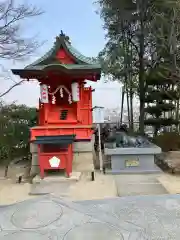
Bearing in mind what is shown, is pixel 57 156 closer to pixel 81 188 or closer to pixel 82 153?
pixel 81 188

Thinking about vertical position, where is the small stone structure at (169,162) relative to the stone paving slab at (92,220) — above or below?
below

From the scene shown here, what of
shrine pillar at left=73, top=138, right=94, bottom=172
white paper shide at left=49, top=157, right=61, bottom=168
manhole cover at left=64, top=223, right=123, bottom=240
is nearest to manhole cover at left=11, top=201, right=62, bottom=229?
manhole cover at left=64, top=223, right=123, bottom=240

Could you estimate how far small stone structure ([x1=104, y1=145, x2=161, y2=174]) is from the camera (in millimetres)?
7926

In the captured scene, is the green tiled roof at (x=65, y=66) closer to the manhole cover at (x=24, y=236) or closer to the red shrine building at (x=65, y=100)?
the red shrine building at (x=65, y=100)

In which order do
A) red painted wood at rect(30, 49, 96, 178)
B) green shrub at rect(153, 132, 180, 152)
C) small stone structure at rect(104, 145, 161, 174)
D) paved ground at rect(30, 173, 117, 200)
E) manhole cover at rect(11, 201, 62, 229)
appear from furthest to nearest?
green shrub at rect(153, 132, 180, 152), red painted wood at rect(30, 49, 96, 178), small stone structure at rect(104, 145, 161, 174), paved ground at rect(30, 173, 117, 200), manhole cover at rect(11, 201, 62, 229)

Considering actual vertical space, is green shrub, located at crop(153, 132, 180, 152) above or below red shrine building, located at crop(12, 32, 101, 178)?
below

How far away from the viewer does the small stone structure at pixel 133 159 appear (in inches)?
312

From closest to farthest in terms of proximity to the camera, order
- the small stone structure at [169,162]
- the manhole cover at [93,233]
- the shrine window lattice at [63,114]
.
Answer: the manhole cover at [93,233]
the small stone structure at [169,162]
the shrine window lattice at [63,114]

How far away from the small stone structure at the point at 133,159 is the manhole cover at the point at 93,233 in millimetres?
5535

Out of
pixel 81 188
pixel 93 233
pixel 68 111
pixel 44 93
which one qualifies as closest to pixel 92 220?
pixel 93 233

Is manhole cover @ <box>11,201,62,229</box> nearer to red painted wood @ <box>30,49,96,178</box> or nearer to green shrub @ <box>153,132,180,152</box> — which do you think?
red painted wood @ <box>30,49,96,178</box>

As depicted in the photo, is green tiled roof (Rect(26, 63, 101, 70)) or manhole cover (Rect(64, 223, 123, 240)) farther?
green tiled roof (Rect(26, 63, 101, 70))

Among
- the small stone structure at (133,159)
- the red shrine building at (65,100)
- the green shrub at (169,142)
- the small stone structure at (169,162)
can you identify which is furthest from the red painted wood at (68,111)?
the green shrub at (169,142)


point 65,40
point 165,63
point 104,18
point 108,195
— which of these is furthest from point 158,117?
point 108,195
